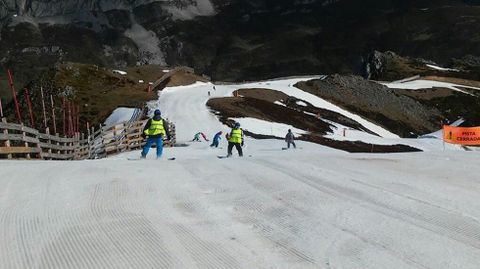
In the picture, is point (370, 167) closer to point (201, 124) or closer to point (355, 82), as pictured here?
point (201, 124)

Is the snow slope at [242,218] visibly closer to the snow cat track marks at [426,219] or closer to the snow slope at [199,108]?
the snow cat track marks at [426,219]

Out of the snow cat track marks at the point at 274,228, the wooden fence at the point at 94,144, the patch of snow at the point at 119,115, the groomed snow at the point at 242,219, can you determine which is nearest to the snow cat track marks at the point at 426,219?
the groomed snow at the point at 242,219

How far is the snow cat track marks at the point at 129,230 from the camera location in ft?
20.3

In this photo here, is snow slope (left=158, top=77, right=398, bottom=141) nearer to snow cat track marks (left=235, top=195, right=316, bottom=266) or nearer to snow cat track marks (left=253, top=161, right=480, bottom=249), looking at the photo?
snow cat track marks (left=253, top=161, right=480, bottom=249)

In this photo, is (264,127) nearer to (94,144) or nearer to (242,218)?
(94,144)

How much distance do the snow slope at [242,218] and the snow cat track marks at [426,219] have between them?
0.02m

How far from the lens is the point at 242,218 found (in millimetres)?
7949

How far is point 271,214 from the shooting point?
26.8 feet

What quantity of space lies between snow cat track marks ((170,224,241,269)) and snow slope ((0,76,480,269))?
1 cm

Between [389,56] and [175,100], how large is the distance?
3461 inches

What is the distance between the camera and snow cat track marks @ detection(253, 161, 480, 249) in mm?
6879

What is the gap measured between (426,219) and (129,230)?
4.04m

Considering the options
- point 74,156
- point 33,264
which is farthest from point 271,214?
point 74,156

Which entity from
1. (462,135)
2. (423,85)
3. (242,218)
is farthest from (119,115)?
(423,85)
